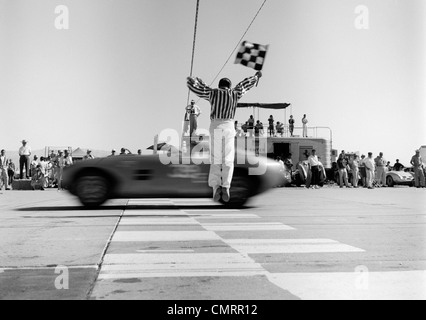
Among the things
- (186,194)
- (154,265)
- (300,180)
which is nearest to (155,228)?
(154,265)

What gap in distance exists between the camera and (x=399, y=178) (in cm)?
2686

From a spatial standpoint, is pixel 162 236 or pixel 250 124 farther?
pixel 250 124

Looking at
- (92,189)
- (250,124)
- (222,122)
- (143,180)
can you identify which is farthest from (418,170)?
(222,122)

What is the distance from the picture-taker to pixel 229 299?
9.39ft

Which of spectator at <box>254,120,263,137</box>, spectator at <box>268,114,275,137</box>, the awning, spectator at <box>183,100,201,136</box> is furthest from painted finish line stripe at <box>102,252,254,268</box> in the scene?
the awning

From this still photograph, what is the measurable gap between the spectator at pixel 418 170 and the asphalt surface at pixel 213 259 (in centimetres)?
1742

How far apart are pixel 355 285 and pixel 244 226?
346 cm

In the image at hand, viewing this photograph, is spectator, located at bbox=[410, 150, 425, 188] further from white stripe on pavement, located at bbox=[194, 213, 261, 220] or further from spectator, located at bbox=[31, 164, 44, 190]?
white stripe on pavement, located at bbox=[194, 213, 261, 220]

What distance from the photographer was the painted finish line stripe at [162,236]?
17.5ft

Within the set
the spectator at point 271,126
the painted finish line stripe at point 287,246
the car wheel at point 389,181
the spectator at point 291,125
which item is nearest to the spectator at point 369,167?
the car wheel at point 389,181

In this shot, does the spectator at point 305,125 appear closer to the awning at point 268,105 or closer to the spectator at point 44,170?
the awning at point 268,105

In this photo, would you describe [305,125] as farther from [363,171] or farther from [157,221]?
[157,221]
